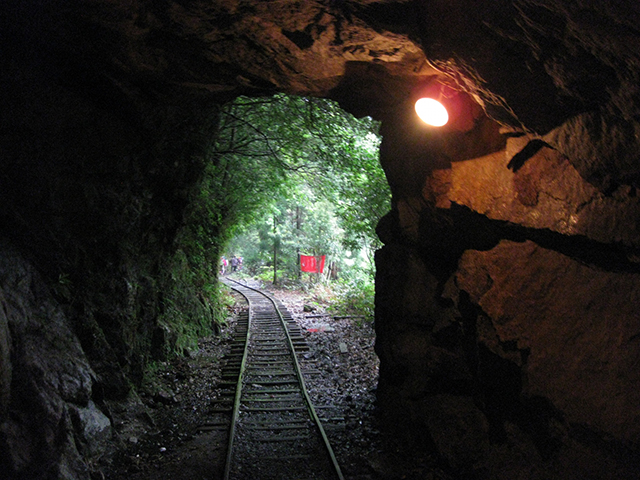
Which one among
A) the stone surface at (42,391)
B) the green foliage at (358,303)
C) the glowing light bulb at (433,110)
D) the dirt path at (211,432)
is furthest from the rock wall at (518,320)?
the green foliage at (358,303)

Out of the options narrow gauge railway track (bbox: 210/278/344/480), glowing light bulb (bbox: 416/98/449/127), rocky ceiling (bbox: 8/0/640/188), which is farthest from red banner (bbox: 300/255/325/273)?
glowing light bulb (bbox: 416/98/449/127)

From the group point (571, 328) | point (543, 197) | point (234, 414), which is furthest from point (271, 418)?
point (543, 197)

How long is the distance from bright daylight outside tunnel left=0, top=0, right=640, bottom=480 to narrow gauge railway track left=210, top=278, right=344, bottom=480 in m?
0.05

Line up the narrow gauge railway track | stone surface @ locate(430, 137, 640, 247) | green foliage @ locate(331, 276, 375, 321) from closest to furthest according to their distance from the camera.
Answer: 1. stone surface @ locate(430, 137, 640, 247)
2. the narrow gauge railway track
3. green foliage @ locate(331, 276, 375, 321)

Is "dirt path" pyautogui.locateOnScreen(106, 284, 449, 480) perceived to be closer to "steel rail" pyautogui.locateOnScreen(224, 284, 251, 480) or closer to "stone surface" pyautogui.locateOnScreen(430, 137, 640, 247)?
"steel rail" pyautogui.locateOnScreen(224, 284, 251, 480)

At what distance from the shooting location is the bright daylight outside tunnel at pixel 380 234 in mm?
2996

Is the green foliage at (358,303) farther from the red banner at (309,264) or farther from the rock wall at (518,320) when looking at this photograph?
the rock wall at (518,320)

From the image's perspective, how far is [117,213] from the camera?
6582mm

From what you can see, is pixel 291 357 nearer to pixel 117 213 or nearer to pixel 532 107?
pixel 117 213

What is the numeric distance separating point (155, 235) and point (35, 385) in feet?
15.2

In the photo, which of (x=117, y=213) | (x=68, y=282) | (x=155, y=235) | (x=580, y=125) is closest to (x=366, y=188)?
(x=155, y=235)

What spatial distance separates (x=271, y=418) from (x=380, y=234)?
11.6 ft

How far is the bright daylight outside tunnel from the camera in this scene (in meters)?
3.00

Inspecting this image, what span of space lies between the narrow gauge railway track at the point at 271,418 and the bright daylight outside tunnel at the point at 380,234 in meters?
0.05
